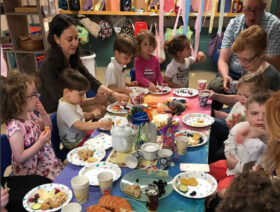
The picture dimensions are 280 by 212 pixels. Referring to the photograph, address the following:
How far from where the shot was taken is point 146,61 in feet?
9.73

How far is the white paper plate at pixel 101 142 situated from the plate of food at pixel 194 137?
0.46 meters

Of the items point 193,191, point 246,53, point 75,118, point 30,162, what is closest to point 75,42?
point 75,118

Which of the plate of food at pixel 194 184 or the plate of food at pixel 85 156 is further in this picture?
the plate of food at pixel 85 156

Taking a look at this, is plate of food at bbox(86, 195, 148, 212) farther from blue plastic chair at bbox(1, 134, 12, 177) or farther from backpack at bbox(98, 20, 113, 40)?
backpack at bbox(98, 20, 113, 40)

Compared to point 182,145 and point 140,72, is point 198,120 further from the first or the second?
point 140,72

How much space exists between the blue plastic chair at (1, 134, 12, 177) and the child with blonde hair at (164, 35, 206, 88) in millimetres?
1834

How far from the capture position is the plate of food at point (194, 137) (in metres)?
1.65

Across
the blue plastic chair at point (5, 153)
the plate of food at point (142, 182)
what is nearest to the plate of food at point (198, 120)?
the plate of food at point (142, 182)

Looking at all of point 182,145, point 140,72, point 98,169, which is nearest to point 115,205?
point 98,169

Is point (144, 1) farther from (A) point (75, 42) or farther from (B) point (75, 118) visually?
(B) point (75, 118)

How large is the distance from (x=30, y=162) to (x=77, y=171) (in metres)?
0.47

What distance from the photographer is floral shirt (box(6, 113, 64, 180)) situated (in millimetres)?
1597

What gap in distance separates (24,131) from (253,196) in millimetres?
1346

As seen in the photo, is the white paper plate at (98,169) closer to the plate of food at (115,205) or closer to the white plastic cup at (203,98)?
the plate of food at (115,205)
